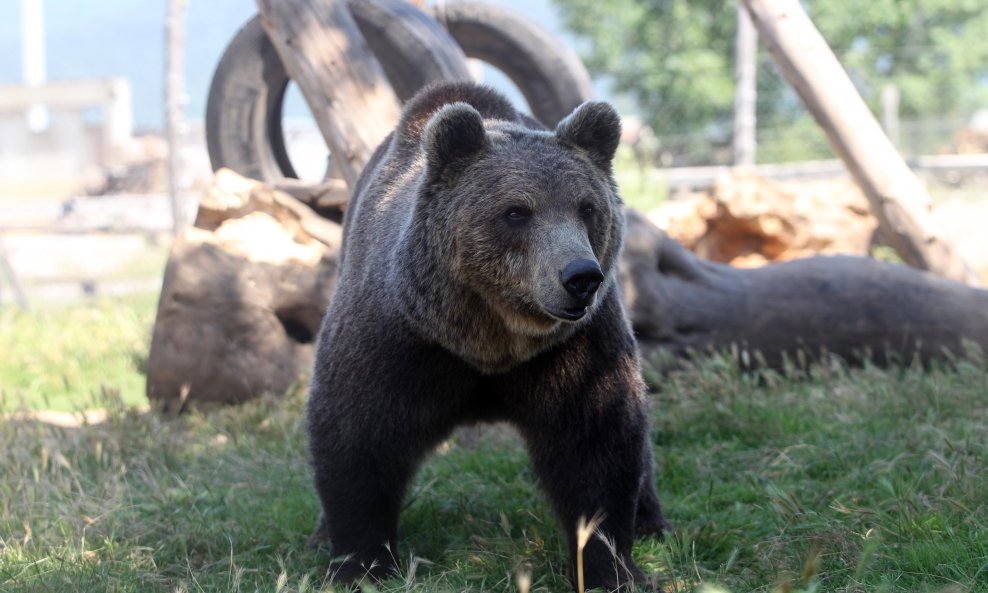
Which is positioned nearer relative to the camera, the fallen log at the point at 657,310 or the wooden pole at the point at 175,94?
the fallen log at the point at 657,310

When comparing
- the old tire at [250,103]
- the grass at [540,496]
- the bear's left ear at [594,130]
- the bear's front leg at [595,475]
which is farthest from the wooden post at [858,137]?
the bear's front leg at [595,475]

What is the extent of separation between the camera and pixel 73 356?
26.7ft

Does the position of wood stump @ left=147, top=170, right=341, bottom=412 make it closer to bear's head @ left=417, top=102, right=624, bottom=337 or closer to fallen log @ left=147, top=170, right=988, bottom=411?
fallen log @ left=147, top=170, right=988, bottom=411

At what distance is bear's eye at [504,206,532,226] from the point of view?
3.13 meters

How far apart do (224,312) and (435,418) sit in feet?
10.7

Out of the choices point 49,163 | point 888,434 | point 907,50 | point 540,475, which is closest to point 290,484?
point 540,475

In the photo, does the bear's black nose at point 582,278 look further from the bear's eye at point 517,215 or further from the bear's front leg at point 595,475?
the bear's front leg at point 595,475

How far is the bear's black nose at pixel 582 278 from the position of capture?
285 cm

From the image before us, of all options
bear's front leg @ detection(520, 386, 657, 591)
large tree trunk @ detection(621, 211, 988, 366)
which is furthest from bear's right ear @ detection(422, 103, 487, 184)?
large tree trunk @ detection(621, 211, 988, 366)

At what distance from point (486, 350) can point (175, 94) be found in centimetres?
1035

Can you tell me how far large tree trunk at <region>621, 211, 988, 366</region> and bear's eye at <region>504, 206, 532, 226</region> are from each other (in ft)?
9.44

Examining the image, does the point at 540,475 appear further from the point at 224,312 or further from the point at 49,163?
the point at 49,163

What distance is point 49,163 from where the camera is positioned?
51312mm

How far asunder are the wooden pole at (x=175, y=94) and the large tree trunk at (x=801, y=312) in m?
7.80
